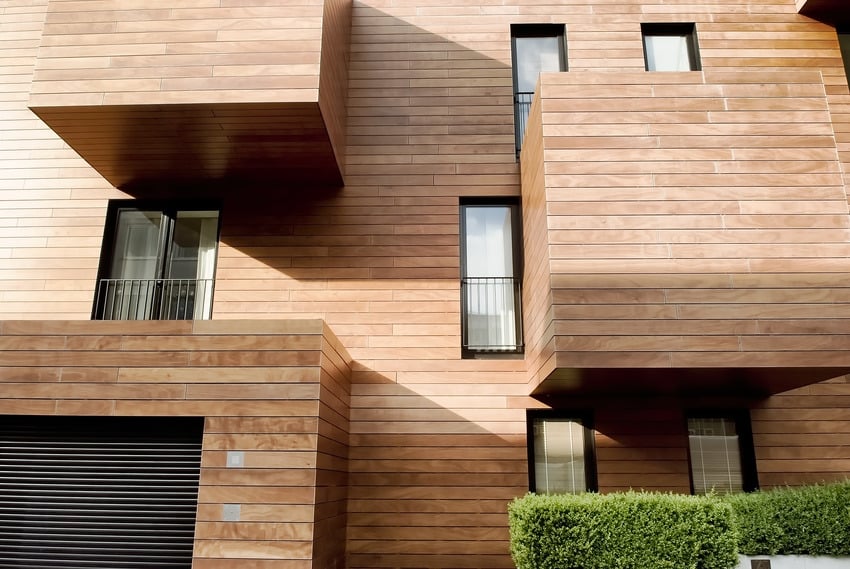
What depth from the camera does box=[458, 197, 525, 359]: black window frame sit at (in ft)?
22.2

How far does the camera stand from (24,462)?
5.07m

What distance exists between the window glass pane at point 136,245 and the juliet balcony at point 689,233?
14.1 ft

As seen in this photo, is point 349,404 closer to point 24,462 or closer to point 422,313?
point 422,313

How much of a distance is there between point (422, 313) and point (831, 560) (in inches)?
160

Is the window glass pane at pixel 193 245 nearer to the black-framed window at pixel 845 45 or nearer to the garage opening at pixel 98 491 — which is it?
the garage opening at pixel 98 491

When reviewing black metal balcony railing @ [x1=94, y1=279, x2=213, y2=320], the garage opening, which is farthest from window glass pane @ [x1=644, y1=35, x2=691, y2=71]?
the garage opening

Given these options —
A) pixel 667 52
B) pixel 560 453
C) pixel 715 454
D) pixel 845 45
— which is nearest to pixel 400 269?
pixel 560 453

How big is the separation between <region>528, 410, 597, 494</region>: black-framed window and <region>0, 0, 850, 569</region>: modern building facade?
24 millimetres

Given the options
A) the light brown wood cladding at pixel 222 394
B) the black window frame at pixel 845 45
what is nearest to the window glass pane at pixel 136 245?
the light brown wood cladding at pixel 222 394

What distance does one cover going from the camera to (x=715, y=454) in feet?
21.3

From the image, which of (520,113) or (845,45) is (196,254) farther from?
(845,45)

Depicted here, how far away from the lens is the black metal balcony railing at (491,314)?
22.3ft

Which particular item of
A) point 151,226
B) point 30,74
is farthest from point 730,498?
point 30,74

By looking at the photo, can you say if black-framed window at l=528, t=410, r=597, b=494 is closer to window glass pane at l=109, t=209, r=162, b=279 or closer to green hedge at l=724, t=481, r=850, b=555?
green hedge at l=724, t=481, r=850, b=555
